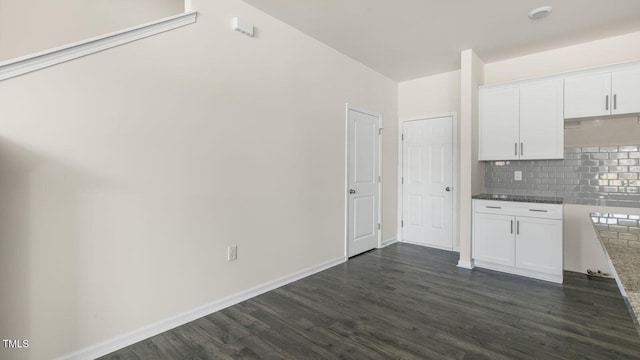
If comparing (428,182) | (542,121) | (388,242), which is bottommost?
(388,242)

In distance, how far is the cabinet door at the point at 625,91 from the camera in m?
3.06

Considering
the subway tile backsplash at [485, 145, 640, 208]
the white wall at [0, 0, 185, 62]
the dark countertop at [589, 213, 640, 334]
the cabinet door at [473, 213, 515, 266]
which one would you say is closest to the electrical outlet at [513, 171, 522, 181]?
the subway tile backsplash at [485, 145, 640, 208]

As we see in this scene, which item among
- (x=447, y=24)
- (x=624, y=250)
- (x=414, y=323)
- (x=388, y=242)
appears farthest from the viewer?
(x=388, y=242)

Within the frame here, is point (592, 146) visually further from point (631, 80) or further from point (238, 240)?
point (238, 240)

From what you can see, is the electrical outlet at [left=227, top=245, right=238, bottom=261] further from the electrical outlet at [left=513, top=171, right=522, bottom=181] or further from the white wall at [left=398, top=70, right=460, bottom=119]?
the electrical outlet at [left=513, top=171, right=522, bottom=181]

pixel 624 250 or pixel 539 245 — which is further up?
pixel 624 250

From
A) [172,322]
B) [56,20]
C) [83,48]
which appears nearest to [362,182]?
[172,322]

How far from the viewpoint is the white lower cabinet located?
3.24 meters

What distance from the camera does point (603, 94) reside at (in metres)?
3.21

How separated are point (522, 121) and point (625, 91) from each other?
0.91m

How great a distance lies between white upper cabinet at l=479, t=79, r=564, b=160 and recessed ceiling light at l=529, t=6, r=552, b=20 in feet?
2.93

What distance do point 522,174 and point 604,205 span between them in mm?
867

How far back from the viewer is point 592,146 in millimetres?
3479

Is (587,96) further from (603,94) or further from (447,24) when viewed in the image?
(447,24)
